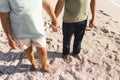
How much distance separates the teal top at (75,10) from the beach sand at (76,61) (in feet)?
2.50

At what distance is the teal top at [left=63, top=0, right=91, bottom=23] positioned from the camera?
3.11 metres

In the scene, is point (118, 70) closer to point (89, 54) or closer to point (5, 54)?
point (89, 54)

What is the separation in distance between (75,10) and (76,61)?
0.93 meters

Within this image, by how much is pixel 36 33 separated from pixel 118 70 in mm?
1390

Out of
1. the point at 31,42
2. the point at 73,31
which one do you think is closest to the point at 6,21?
the point at 31,42

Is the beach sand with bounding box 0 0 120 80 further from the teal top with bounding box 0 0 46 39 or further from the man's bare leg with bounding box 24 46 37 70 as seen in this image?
the teal top with bounding box 0 0 46 39

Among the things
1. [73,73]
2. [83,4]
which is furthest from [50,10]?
[73,73]

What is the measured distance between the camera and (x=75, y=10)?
10.4 ft

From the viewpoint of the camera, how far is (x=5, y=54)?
3896mm

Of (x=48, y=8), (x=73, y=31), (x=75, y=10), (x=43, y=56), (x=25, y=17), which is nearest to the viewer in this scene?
(x=25, y=17)

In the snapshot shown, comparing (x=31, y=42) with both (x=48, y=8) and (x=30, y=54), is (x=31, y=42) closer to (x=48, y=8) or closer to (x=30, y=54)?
(x=30, y=54)

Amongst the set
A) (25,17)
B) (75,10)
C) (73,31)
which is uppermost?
(25,17)

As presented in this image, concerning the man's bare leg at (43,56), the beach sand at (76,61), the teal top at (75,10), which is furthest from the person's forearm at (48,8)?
the beach sand at (76,61)

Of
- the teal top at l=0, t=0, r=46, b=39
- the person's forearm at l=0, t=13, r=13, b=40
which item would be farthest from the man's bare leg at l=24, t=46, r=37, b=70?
the person's forearm at l=0, t=13, r=13, b=40
